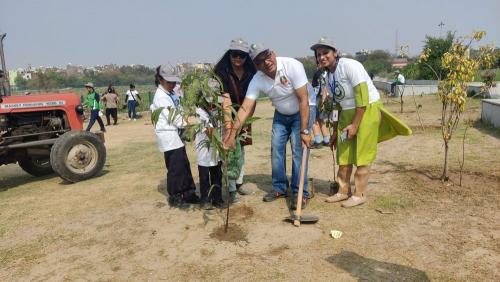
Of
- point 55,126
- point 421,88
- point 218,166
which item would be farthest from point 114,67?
point 218,166

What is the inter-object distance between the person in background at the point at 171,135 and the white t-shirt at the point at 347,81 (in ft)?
5.23

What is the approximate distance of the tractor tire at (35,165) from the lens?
695 cm

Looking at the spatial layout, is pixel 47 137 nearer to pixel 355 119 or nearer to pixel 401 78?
pixel 355 119

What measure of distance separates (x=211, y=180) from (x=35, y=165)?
405 centimetres

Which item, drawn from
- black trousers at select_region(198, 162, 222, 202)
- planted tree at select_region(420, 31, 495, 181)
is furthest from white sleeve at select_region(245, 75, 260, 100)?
planted tree at select_region(420, 31, 495, 181)

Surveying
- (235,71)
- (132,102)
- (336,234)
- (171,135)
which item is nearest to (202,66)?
(235,71)

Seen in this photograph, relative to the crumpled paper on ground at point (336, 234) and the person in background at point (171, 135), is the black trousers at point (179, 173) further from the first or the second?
the crumpled paper on ground at point (336, 234)

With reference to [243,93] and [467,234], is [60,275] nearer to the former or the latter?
[243,93]

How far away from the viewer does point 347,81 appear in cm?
409

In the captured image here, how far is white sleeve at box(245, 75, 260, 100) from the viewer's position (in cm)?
410

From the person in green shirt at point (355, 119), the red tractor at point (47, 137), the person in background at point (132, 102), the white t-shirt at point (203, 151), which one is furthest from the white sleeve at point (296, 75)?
→ the person in background at point (132, 102)

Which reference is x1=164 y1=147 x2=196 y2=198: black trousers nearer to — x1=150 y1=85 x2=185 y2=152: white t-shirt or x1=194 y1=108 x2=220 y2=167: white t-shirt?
x1=150 y1=85 x2=185 y2=152: white t-shirt

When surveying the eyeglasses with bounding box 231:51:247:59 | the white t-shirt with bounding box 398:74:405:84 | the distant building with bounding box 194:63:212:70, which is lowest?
the white t-shirt with bounding box 398:74:405:84

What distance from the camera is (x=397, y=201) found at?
4410mm
